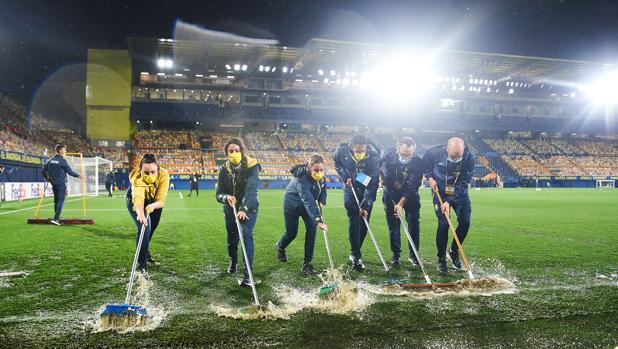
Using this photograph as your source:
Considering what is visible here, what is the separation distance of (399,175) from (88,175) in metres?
30.6

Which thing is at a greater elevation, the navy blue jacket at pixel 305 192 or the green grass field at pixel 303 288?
the navy blue jacket at pixel 305 192

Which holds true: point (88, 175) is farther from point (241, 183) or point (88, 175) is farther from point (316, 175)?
point (316, 175)

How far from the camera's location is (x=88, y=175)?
3166cm

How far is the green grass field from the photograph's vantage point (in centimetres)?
362

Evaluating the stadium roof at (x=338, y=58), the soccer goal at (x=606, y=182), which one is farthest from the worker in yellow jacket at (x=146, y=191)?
the soccer goal at (x=606, y=182)

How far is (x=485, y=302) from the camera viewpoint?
15.4ft

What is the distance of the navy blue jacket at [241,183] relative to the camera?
582 cm

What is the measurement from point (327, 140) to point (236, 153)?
168 feet

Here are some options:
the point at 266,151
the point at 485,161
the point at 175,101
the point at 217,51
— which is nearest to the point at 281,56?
the point at 217,51

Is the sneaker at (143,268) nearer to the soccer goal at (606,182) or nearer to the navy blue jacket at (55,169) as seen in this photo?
the navy blue jacket at (55,169)

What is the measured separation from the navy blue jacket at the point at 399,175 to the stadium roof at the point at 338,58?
37597 millimetres

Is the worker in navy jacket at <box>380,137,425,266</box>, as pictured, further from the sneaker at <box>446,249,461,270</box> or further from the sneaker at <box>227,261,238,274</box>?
the sneaker at <box>227,261,238,274</box>

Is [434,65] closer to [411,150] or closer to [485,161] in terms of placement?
[485,161]

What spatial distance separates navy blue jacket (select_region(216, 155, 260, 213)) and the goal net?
782 inches
